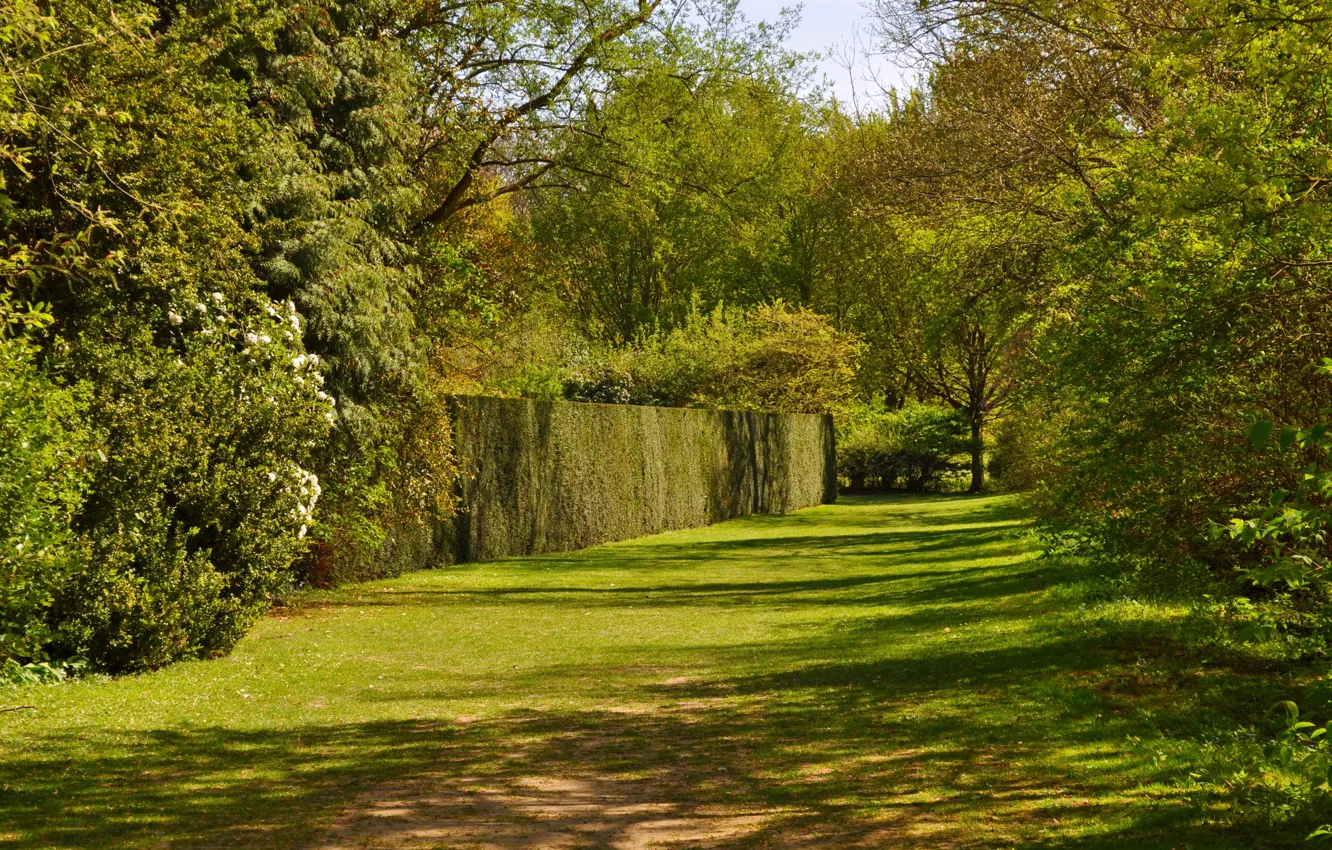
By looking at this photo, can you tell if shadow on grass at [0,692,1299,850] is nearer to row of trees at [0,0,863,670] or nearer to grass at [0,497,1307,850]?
grass at [0,497,1307,850]

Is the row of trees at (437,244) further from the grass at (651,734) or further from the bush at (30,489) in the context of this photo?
the grass at (651,734)

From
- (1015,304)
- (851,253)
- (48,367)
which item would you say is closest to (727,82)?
(1015,304)

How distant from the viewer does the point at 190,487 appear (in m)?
10.9

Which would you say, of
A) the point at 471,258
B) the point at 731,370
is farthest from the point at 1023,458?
the point at 731,370

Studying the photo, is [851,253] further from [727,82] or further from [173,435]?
[173,435]

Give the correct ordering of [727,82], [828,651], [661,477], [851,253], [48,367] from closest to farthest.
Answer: [48,367]
[828,651]
[727,82]
[661,477]
[851,253]

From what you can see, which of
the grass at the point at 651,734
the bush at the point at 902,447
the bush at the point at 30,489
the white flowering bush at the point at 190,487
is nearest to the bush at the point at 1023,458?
the grass at the point at 651,734

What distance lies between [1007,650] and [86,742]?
26.1ft

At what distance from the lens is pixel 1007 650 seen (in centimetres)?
1136

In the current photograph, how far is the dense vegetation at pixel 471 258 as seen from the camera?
28.8 ft

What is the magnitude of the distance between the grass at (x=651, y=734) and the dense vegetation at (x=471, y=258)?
882mm

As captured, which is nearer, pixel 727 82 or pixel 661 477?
pixel 727 82

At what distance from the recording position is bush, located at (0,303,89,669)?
26.5ft

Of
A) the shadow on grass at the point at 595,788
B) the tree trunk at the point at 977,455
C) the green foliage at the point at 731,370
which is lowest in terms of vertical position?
the shadow on grass at the point at 595,788
